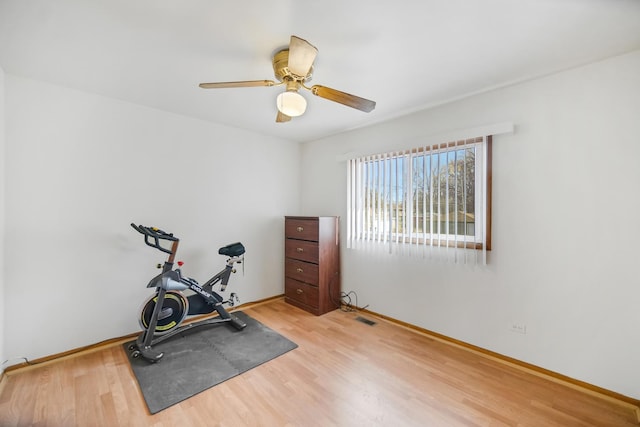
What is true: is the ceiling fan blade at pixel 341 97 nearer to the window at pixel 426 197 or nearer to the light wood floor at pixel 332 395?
the window at pixel 426 197

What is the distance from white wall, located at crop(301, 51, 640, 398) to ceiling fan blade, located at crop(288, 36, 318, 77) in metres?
1.71

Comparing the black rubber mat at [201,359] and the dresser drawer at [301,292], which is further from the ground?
the dresser drawer at [301,292]

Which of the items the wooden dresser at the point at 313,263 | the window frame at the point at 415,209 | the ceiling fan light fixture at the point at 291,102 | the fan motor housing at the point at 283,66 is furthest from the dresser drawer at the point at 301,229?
the fan motor housing at the point at 283,66

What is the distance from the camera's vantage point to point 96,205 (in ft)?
7.95

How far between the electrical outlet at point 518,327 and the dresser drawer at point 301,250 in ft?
6.81

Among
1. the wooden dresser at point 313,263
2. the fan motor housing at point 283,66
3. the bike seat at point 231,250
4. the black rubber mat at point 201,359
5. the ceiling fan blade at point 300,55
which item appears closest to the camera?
the ceiling fan blade at point 300,55

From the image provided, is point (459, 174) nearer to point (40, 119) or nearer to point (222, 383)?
point (222, 383)

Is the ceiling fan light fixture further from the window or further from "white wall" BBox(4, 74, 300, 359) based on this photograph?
"white wall" BBox(4, 74, 300, 359)

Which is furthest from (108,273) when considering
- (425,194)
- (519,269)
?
(519,269)

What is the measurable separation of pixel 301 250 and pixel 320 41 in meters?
2.51

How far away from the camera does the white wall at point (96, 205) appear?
6.91 ft

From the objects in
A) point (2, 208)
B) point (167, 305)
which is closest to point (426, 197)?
point (167, 305)

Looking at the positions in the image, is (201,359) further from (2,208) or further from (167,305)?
(2,208)

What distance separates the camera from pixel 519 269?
7.11ft
